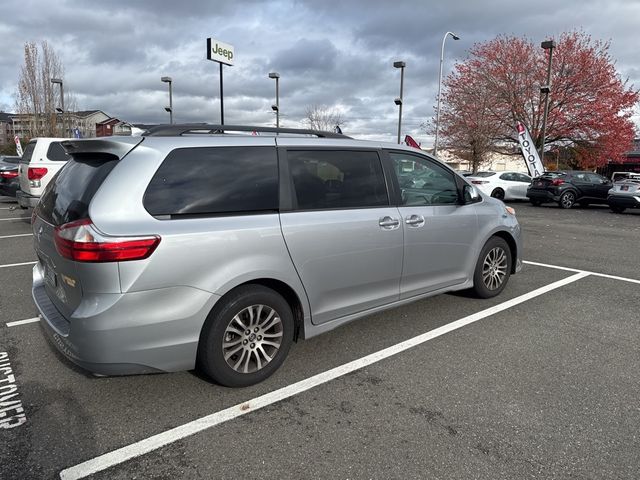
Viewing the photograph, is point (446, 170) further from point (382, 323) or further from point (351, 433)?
point (351, 433)

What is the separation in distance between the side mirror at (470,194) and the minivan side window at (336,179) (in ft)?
3.65

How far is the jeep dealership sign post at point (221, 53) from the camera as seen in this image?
16.9 meters

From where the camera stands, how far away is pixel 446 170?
4.62m

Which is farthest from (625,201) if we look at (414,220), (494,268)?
(414,220)

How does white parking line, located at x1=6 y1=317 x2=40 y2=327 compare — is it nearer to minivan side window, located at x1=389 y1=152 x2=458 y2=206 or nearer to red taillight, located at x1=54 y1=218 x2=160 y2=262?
red taillight, located at x1=54 y1=218 x2=160 y2=262

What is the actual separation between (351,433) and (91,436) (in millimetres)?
1498

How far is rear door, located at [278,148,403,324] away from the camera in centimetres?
337

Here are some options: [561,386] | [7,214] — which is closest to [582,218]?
[561,386]

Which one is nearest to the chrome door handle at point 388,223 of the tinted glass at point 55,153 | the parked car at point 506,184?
the tinted glass at point 55,153

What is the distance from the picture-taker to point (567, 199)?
18141 millimetres

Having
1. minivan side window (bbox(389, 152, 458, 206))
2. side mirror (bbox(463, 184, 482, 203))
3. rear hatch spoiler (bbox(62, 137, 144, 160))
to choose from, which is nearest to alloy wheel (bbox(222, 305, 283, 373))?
rear hatch spoiler (bbox(62, 137, 144, 160))

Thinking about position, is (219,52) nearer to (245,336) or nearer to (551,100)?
(245,336)

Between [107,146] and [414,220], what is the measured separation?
2.46 m

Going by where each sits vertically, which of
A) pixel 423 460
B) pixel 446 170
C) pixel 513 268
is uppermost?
pixel 446 170
